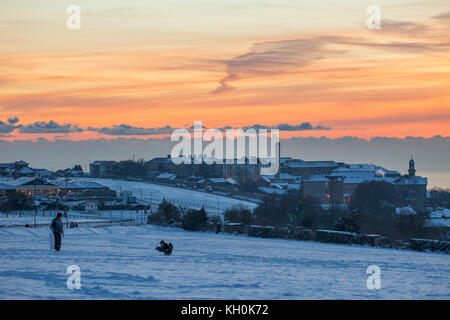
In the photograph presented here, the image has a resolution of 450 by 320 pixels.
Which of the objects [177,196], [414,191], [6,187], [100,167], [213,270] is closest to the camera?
[213,270]

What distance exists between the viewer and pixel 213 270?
1302 centimetres

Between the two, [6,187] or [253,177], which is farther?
[253,177]

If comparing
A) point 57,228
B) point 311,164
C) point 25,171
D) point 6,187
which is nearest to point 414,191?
point 311,164

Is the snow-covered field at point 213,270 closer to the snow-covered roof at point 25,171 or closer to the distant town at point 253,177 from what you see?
the distant town at point 253,177

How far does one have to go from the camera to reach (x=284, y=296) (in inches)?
398

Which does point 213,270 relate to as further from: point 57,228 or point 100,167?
point 100,167

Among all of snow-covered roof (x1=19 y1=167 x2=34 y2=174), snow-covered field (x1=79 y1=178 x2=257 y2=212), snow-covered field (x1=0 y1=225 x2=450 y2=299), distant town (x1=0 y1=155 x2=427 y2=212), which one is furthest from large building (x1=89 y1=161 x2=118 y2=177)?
snow-covered field (x1=0 y1=225 x2=450 y2=299)

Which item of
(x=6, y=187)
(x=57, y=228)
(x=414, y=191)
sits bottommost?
(x=414, y=191)

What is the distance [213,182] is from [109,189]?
110 feet

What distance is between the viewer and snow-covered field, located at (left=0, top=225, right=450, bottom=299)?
10.3 m

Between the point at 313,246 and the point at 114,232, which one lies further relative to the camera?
the point at 114,232

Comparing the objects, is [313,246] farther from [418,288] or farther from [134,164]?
[134,164]

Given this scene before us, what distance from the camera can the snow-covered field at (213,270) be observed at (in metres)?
10.3
